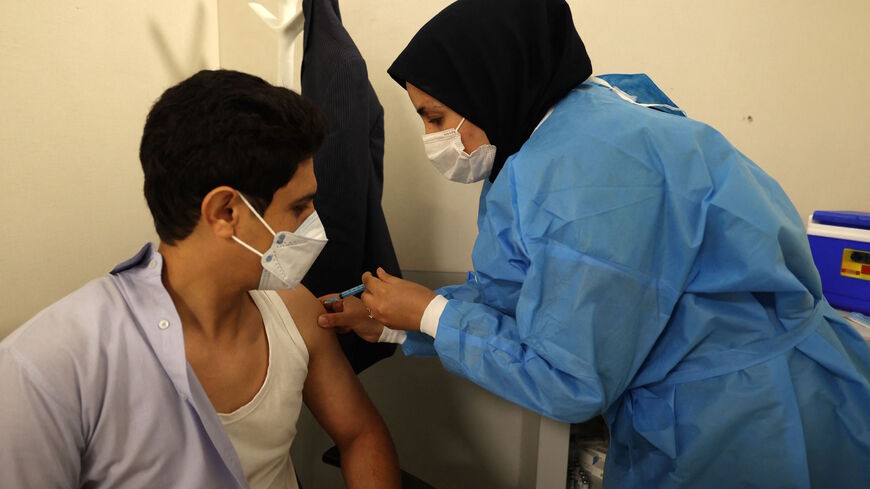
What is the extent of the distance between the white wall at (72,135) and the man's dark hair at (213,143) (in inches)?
16.1

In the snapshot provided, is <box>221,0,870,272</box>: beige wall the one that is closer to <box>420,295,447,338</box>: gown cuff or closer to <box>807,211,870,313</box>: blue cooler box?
<box>807,211,870,313</box>: blue cooler box

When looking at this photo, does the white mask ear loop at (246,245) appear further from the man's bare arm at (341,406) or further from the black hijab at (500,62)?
the black hijab at (500,62)

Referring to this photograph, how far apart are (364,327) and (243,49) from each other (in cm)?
123

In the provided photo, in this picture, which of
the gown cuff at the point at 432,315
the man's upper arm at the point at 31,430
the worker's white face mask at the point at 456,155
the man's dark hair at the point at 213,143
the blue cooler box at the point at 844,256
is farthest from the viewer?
A: the blue cooler box at the point at 844,256

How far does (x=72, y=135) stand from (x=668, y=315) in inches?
53.0

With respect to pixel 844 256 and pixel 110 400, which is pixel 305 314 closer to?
pixel 110 400

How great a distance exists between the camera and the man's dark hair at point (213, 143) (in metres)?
0.93

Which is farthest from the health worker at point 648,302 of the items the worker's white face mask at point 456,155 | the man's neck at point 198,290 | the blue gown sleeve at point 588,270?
the man's neck at point 198,290

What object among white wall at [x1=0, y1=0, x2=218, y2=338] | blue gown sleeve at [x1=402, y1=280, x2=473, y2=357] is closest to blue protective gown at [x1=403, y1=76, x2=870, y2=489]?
blue gown sleeve at [x1=402, y1=280, x2=473, y2=357]

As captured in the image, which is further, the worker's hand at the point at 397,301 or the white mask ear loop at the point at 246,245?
the worker's hand at the point at 397,301

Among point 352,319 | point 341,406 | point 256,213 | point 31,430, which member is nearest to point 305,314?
point 352,319

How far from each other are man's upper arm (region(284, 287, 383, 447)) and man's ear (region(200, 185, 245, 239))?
33 cm

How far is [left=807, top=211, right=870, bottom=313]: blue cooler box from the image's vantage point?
1.62 metres

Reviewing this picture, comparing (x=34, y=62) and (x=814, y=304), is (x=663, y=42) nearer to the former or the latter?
(x=814, y=304)
